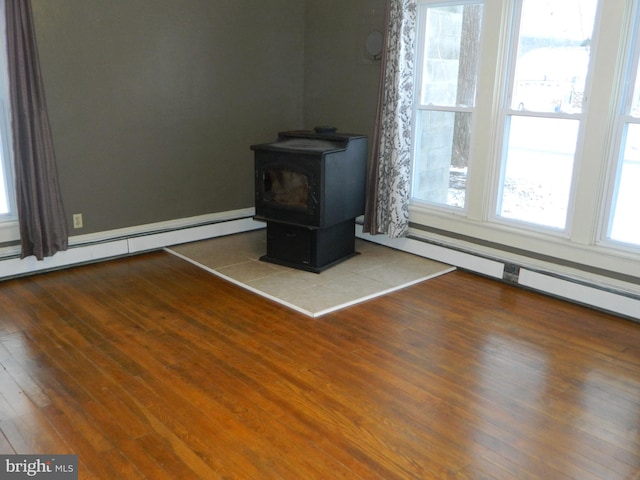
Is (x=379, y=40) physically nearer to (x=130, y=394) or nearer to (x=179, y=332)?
(x=179, y=332)

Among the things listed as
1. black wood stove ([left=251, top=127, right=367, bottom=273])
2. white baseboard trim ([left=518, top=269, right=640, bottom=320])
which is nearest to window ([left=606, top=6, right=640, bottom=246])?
white baseboard trim ([left=518, top=269, right=640, bottom=320])

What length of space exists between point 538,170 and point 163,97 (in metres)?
2.95

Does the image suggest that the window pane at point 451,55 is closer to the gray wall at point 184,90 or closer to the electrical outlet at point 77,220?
the gray wall at point 184,90

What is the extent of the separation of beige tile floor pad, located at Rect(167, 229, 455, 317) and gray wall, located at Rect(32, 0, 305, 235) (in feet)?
1.69

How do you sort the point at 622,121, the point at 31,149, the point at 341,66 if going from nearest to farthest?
1. the point at 622,121
2. the point at 31,149
3. the point at 341,66

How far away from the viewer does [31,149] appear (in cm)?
389

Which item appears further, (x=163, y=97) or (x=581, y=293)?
(x=163, y=97)

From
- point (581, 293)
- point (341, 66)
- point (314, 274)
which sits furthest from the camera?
point (341, 66)

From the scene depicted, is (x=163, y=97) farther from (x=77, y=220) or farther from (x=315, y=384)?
(x=315, y=384)

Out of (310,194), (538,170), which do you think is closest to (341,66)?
(310,194)

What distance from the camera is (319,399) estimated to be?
2.65 meters

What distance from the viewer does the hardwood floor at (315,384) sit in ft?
7.36

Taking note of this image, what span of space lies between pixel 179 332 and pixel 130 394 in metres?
0.69

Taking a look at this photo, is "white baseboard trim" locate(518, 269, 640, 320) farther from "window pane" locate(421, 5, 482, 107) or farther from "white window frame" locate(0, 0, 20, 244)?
"white window frame" locate(0, 0, 20, 244)
